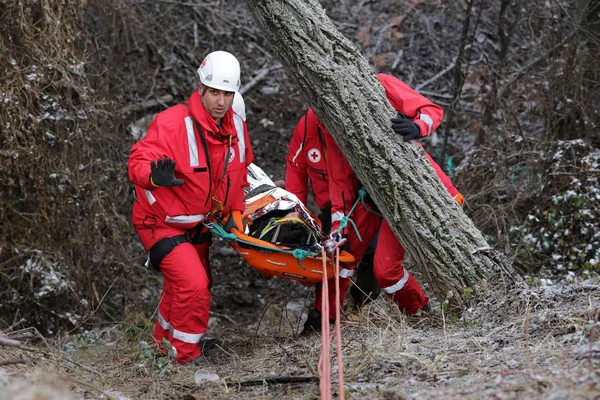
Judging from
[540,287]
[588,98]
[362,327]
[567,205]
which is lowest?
[362,327]

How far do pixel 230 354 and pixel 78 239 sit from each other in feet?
6.34

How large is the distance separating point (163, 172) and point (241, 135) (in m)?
0.78

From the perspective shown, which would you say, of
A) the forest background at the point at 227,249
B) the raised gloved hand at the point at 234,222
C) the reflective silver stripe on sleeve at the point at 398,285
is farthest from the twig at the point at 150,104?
the reflective silver stripe on sleeve at the point at 398,285

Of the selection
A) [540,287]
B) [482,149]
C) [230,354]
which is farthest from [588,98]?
[230,354]

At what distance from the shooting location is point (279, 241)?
16.0 feet

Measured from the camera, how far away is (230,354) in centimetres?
492

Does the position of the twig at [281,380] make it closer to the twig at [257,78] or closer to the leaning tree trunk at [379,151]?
the leaning tree trunk at [379,151]

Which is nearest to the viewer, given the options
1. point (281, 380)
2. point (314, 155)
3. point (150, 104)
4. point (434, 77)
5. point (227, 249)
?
point (281, 380)

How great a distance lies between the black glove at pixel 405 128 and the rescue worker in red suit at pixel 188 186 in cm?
111

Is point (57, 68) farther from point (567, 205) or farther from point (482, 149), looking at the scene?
point (567, 205)

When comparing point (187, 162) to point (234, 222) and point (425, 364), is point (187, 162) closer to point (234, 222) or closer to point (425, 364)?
point (234, 222)

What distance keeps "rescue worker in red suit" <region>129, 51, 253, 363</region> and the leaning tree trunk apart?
2.02 ft

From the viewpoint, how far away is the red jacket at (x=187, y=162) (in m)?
4.48

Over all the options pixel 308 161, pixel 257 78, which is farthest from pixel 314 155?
pixel 257 78
